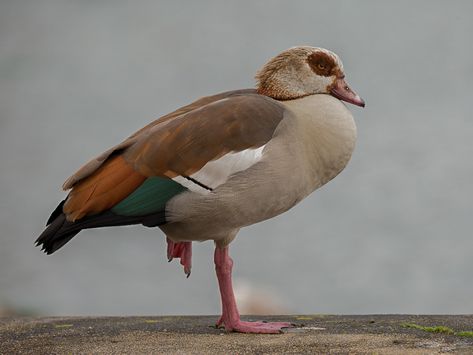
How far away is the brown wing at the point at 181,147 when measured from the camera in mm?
6402

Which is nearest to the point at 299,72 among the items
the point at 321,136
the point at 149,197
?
the point at 321,136

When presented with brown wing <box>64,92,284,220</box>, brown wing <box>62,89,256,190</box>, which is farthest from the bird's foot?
brown wing <box>62,89,256,190</box>

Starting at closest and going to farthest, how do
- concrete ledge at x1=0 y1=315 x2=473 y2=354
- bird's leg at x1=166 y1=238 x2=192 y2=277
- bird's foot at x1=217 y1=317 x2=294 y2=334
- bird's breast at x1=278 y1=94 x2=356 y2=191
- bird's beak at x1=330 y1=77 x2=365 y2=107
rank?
concrete ledge at x1=0 y1=315 x2=473 y2=354 < bird's breast at x1=278 y1=94 x2=356 y2=191 < bird's foot at x1=217 y1=317 x2=294 y2=334 < bird's beak at x1=330 y1=77 x2=365 y2=107 < bird's leg at x1=166 y1=238 x2=192 y2=277

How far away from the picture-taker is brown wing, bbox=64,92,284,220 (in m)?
6.40

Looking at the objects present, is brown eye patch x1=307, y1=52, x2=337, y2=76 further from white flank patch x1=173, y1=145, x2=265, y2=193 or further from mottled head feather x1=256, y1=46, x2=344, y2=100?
white flank patch x1=173, y1=145, x2=265, y2=193

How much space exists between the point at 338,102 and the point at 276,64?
1.95 ft

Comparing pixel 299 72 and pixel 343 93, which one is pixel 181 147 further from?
pixel 343 93

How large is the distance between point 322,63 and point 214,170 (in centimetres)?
137

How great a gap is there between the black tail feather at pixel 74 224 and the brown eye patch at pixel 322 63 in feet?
5.73

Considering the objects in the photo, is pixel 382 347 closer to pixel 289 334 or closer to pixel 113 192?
pixel 289 334

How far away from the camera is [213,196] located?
21.0 ft

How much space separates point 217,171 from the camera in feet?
20.9

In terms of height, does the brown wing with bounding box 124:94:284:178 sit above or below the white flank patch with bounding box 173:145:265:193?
above

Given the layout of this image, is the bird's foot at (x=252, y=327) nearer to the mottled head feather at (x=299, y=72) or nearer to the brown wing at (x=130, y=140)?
the brown wing at (x=130, y=140)
